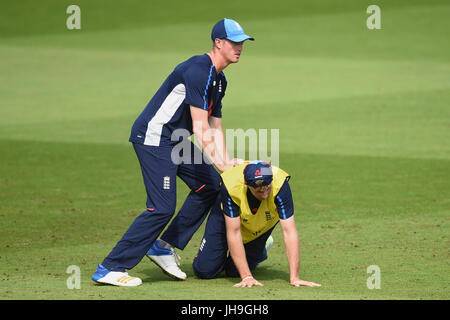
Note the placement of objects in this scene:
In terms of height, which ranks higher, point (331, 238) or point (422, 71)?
point (422, 71)

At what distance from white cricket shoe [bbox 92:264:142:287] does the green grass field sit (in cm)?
12

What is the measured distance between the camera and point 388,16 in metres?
31.2

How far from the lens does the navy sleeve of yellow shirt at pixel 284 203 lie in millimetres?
7309

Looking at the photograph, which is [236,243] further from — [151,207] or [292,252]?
[151,207]

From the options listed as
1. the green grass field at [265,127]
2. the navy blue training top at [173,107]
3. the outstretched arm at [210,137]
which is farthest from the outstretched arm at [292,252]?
the navy blue training top at [173,107]

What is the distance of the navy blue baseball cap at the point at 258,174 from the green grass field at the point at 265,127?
96 cm

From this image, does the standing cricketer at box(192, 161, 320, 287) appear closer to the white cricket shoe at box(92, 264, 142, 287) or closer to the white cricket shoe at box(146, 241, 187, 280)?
the white cricket shoe at box(146, 241, 187, 280)

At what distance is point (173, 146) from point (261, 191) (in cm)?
107

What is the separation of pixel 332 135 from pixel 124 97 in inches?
275

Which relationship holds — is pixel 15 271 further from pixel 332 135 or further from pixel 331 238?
pixel 332 135

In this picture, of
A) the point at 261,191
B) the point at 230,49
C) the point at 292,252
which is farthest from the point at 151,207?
the point at 230,49

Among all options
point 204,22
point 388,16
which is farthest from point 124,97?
point 388,16

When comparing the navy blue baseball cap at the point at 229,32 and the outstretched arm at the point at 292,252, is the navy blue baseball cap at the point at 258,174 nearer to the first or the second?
the outstretched arm at the point at 292,252

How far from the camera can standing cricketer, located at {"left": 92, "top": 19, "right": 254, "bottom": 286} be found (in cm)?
742
